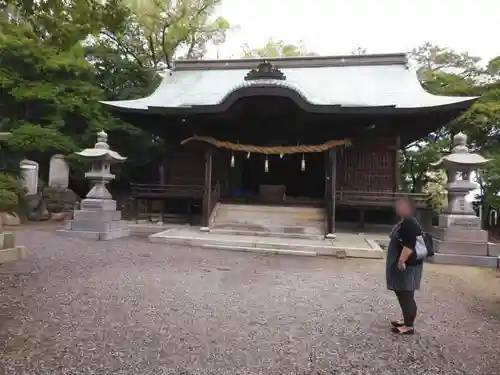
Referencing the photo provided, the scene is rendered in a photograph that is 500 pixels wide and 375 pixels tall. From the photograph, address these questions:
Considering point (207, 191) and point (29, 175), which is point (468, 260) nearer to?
point (207, 191)

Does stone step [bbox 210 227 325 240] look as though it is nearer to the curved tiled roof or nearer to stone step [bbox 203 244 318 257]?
stone step [bbox 203 244 318 257]

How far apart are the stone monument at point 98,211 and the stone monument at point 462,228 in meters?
7.45

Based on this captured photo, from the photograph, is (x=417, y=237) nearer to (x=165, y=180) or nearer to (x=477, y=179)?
(x=165, y=180)

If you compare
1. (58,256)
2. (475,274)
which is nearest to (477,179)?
(475,274)

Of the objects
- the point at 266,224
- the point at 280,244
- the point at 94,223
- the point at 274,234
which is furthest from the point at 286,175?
the point at 94,223

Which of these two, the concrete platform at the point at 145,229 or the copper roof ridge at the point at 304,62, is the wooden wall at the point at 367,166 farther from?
the copper roof ridge at the point at 304,62

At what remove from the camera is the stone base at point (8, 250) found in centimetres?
534

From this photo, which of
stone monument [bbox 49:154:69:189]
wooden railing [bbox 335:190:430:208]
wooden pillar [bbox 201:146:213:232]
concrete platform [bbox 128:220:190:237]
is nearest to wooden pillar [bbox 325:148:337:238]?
wooden railing [bbox 335:190:430:208]

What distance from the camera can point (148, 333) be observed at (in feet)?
9.98

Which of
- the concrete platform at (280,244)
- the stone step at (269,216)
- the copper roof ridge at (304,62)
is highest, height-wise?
the copper roof ridge at (304,62)

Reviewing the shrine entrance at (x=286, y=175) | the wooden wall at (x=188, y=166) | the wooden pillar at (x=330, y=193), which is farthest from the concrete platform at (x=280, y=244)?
the shrine entrance at (x=286, y=175)

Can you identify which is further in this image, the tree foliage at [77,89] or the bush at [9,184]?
the tree foliage at [77,89]

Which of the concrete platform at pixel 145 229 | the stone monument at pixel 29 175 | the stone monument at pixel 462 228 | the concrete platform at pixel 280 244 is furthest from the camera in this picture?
the stone monument at pixel 29 175

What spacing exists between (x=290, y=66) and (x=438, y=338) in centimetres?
1402
